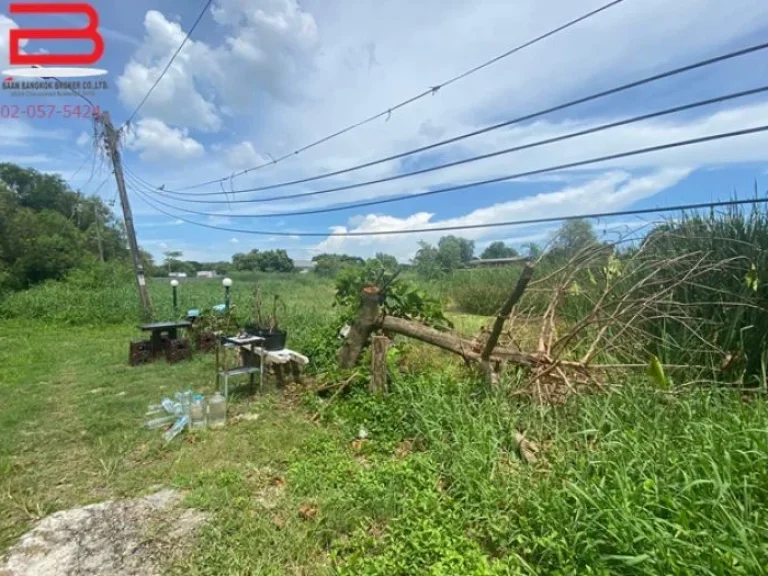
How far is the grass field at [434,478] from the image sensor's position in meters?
1.67

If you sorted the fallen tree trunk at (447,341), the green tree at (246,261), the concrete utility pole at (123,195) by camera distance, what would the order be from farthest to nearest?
1. the green tree at (246,261)
2. the concrete utility pole at (123,195)
3. the fallen tree trunk at (447,341)

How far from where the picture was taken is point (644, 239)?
11.7 feet

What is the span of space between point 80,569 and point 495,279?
10.9 metres

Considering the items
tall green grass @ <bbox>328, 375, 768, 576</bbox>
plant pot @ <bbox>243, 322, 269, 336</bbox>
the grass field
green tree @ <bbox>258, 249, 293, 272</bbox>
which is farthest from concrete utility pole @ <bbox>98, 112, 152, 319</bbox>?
green tree @ <bbox>258, 249, 293, 272</bbox>

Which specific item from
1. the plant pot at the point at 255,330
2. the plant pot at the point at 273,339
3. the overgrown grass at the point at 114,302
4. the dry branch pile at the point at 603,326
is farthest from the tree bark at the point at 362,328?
the overgrown grass at the point at 114,302

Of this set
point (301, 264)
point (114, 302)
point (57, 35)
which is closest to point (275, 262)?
point (301, 264)

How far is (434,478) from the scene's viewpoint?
8.11 ft

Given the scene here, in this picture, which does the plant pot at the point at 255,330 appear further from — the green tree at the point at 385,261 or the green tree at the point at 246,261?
the green tree at the point at 246,261

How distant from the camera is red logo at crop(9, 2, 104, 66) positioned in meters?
5.33

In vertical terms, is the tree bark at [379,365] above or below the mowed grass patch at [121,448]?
above

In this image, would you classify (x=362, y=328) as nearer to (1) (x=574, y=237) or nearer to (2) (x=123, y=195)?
(1) (x=574, y=237)

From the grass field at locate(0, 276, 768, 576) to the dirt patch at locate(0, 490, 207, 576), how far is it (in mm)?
110

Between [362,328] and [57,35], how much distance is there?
6284mm

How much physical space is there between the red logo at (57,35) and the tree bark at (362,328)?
5702 mm
